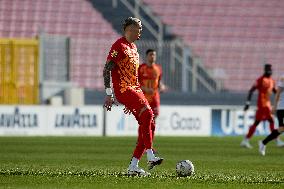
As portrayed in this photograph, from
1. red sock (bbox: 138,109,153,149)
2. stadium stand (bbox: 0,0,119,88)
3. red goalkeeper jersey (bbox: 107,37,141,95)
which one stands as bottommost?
red sock (bbox: 138,109,153,149)

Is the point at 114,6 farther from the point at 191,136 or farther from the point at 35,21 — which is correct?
the point at 191,136

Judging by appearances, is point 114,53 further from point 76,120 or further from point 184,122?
point 184,122

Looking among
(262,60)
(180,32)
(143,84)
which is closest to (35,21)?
(180,32)

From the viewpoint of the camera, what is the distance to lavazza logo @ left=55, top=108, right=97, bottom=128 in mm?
32562

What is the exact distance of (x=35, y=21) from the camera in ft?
126

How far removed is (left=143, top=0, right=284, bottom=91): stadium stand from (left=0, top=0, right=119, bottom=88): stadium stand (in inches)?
117

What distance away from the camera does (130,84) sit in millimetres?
14000

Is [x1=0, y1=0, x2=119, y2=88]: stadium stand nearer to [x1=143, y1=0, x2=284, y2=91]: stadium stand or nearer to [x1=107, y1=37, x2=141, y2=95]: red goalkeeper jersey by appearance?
[x1=143, y1=0, x2=284, y2=91]: stadium stand

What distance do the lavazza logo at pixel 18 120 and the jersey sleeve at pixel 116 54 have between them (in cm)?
1812

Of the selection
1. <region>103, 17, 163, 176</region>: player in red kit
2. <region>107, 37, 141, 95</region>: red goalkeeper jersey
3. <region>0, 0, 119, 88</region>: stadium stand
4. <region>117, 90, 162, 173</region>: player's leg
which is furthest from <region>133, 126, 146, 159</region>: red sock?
<region>0, 0, 119, 88</region>: stadium stand

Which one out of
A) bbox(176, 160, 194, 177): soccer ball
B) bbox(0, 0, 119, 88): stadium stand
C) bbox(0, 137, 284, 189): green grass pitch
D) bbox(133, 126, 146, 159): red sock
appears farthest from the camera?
bbox(0, 0, 119, 88): stadium stand

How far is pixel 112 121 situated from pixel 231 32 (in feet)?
35.0

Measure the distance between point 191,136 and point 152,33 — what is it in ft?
23.6

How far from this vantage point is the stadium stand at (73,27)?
36.6m
